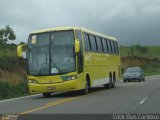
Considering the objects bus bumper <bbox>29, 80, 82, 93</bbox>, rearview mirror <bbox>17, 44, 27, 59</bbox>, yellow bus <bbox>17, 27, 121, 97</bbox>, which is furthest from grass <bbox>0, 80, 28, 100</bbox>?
bus bumper <bbox>29, 80, 82, 93</bbox>

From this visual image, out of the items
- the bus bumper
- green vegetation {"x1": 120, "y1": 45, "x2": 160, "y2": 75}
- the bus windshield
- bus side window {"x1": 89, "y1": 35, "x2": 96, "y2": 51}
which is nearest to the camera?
the bus bumper

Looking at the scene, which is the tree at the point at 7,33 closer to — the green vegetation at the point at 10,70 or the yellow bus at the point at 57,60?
the green vegetation at the point at 10,70

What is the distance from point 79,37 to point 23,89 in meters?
7.78

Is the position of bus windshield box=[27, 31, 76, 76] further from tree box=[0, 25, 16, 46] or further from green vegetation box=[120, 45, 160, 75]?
green vegetation box=[120, 45, 160, 75]

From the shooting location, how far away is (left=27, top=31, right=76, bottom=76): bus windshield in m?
24.7

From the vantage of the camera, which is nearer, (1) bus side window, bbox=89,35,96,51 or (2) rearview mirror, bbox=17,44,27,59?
(2) rearview mirror, bbox=17,44,27,59

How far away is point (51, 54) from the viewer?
81.6ft

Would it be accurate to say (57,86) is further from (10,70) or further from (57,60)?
(10,70)

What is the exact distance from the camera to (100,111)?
661 inches

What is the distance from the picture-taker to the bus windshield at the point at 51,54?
81.0 ft

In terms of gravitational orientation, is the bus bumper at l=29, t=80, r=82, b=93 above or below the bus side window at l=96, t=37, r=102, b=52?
below

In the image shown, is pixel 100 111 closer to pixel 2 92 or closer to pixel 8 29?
pixel 2 92

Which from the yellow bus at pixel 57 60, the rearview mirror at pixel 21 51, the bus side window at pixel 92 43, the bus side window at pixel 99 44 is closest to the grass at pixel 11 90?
the yellow bus at pixel 57 60

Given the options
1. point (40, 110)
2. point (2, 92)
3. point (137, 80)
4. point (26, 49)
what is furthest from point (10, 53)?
point (40, 110)
